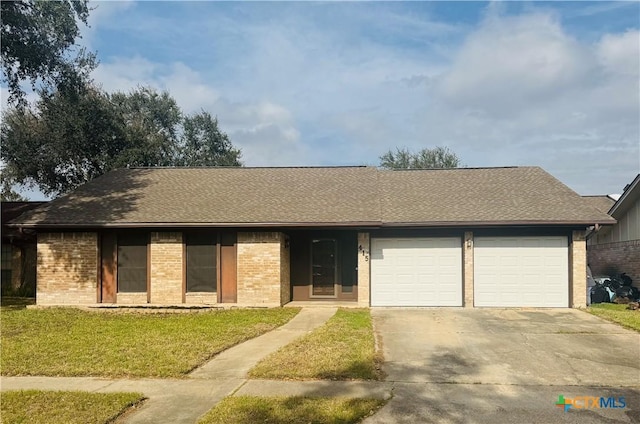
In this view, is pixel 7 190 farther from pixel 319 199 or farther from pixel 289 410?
pixel 289 410

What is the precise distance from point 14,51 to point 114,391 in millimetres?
13890

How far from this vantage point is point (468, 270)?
50.0 ft

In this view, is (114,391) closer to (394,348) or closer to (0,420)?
(0,420)

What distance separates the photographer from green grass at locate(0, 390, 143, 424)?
5625 millimetres

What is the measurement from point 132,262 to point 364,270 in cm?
719

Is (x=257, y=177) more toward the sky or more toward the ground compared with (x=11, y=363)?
more toward the sky

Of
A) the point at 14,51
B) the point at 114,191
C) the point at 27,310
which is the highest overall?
the point at 14,51

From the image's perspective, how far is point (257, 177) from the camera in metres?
19.6

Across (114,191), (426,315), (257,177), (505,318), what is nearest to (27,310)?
(114,191)

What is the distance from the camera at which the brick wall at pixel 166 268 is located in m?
15.4

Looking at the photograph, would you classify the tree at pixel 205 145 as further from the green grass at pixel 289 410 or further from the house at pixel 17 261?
the green grass at pixel 289 410

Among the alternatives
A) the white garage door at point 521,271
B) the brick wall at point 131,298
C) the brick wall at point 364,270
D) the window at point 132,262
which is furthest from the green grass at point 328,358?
the window at point 132,262

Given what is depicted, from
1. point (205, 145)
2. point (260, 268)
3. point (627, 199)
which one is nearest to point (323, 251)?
point (260, 268)

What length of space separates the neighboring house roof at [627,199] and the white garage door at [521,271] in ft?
15.3
